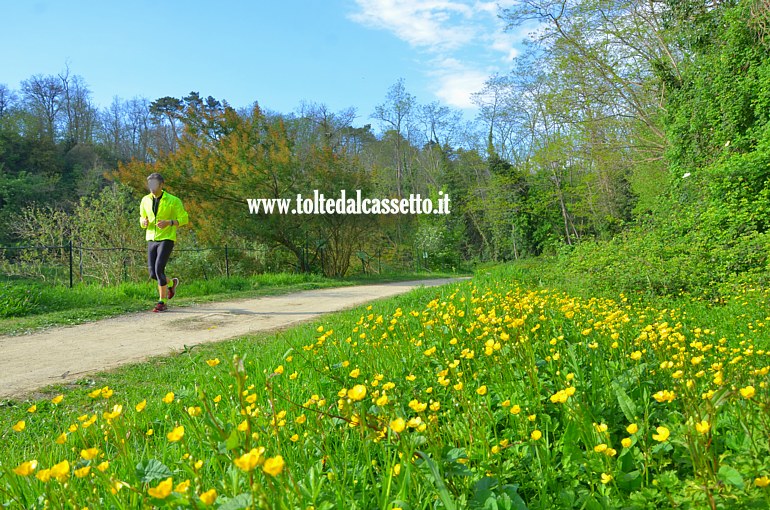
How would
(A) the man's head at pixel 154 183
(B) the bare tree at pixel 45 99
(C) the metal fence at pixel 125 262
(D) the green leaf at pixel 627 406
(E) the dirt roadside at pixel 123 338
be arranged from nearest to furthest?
1. (D) the green leaf at pixel 627 406
2. (E) the dirt roadside at pixel 123 338
3. (A) the man's head at pixel 154 183
4. (C) the metal fence at pixel 125 262
5. (B) the bare tree at pixel 45 99

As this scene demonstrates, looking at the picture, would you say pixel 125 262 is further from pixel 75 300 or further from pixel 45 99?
pixel 45 99

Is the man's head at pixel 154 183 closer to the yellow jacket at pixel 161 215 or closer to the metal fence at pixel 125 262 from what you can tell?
the yellow jacket at pixel 161 215

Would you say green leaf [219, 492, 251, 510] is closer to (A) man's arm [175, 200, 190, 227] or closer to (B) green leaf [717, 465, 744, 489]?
(B) green leaf [717, 465, 744, 489]

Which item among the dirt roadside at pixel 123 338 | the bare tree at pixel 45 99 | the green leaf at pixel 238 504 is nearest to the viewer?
the green leaf at pixel 238 504

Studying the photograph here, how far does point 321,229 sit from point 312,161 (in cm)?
245

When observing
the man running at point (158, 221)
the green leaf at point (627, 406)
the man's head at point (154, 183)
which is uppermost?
the man's head at point (154, 183)

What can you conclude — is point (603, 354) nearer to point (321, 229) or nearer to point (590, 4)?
point (590, 4)

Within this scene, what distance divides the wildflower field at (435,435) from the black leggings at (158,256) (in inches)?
160

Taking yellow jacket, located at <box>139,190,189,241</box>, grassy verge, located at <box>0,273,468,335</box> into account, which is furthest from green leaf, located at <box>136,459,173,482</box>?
yellow jacket, located at <box>139,190,189,241</box>

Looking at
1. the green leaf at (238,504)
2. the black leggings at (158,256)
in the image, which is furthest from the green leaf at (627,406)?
the black leggings at (158,256)

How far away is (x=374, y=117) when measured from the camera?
32.7 meters

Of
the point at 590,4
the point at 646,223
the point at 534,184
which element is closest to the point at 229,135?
the point at 590,4

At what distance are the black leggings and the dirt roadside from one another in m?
0.64

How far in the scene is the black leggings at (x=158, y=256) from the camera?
23.2 ft
